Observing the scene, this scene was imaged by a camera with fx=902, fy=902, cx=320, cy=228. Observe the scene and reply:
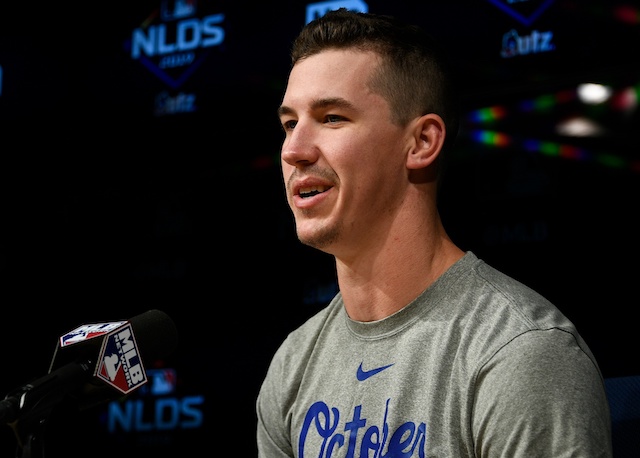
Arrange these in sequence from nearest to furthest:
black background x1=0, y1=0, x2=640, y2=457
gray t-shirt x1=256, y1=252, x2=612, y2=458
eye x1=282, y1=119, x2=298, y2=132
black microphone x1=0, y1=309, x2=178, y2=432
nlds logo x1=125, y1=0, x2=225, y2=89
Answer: black microphone x1=0, y1=309, x2=178, y2=432, gray t-shirt x1=256, y1=252, x2=612, y2=458, eye x1=282, y1=119, x2=298, y2=132, black background x1=0, y1=0, x2=640, y2=457, nlds logo x1=125, y1=0, x2=225, y2=89

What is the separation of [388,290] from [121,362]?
48 cm

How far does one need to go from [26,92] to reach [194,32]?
24.5 inches

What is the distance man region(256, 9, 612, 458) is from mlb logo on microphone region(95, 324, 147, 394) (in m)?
0.36

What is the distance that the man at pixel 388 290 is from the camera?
121cm

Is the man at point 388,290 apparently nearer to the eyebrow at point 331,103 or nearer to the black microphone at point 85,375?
the eyebrow at point 331,103

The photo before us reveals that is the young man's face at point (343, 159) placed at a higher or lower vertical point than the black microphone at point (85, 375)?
higher

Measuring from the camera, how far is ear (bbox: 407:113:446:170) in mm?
1417

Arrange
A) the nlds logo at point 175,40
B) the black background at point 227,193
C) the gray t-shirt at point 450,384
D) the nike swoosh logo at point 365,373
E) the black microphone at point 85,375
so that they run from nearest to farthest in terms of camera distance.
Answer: the black microphone at point 85,375
the gray t-shirt at point 450,384
the nike swoosh logo at point 365,373
the black background at point 227,193
the nlds logo at point 175,40

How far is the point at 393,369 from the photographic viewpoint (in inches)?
51.9

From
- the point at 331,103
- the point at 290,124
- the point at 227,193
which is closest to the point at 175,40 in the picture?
the point at 227,193

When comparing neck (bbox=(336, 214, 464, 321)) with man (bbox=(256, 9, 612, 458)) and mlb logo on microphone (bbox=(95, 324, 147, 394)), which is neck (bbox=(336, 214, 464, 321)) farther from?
mlb logo on microphone (bbox=(95, 324, 147, 394))

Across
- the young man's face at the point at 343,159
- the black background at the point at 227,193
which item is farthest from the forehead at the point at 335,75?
the black background at the point at 227,193

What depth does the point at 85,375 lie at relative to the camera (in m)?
1.03

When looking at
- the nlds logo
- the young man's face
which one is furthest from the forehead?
the nlds logo
